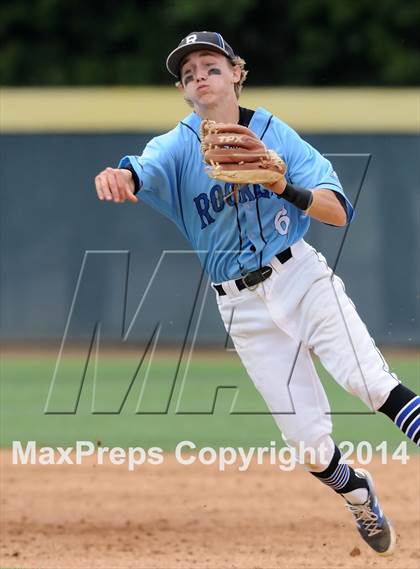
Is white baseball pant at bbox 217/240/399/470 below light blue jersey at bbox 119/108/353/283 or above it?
below

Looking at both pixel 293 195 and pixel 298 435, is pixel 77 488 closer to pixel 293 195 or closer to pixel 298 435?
pixel 298 435

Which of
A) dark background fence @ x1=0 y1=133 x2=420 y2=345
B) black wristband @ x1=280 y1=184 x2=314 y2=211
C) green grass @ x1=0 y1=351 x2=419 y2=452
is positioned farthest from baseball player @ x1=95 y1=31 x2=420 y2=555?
dark background fence @ x1=0 y1=133 x2=420 y2=345

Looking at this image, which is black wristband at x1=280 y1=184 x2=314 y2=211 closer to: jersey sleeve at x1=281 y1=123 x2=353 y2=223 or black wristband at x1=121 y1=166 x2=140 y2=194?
jersey sleeve at x1=281 y1=123 x2=353 y2=223

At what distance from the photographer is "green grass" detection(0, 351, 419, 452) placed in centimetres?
733

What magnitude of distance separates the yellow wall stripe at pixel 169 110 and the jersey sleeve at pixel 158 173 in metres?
4.65

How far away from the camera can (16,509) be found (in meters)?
5.65

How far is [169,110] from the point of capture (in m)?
8.75

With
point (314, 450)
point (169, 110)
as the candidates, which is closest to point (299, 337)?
point (314, 450)

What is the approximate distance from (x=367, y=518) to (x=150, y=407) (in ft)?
11.7

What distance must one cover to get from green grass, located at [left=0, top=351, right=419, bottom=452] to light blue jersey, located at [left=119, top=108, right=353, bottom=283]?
9.28 feet

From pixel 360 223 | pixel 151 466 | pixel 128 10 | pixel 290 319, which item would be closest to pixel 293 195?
pixel 290 319

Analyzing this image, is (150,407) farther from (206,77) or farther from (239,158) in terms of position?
(239,158)

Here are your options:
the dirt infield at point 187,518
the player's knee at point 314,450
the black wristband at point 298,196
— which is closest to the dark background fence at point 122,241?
the dirt infield at point 187,518

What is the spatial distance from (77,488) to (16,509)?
56 centimetres
